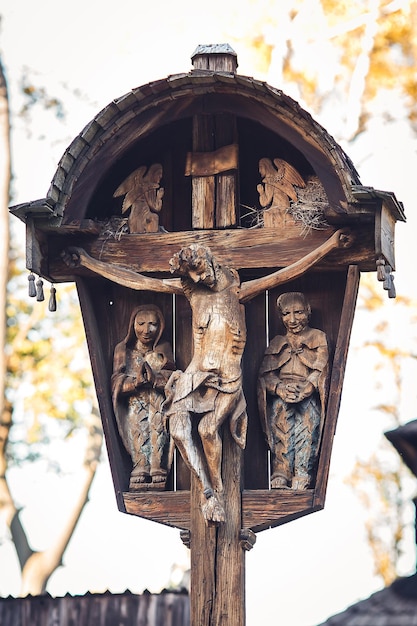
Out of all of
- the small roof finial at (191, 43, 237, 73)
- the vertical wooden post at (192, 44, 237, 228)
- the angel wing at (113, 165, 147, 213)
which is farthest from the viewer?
the angel wing at (113, 165, 147, 213)

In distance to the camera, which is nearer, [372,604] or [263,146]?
[372,604]

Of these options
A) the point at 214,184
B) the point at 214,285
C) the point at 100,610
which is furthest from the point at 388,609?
the point at 100,610

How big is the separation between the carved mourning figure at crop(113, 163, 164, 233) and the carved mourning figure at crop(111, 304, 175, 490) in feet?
1.30

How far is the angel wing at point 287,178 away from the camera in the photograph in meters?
9.20

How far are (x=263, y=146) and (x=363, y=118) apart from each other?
7.27 m

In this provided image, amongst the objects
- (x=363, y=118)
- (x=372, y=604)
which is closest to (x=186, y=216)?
(x=372, y=604)

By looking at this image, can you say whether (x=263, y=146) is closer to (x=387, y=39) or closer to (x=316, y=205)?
(x=316, y=205)

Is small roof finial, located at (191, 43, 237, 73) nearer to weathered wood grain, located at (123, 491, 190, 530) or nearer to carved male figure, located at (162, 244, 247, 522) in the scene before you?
carved male figure, located at (162, 244, 247, 522)

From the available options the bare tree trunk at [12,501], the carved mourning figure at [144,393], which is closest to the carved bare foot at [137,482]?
the carved mourning figure at [144,393]

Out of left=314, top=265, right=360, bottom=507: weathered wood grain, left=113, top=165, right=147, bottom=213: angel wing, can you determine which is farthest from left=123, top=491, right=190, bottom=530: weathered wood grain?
left=113, top=165, right=147, bottom=213: angel wing

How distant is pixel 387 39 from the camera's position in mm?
16672

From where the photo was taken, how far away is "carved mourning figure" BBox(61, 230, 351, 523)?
28.9 ft

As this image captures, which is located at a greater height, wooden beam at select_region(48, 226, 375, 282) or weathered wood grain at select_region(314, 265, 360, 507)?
wooden beam at select_region(48, 226, 375, 282)

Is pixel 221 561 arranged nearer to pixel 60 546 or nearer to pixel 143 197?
pixel 143 197
